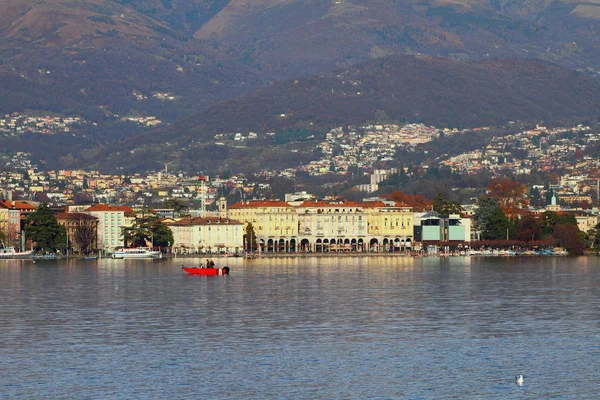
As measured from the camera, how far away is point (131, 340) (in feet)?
178

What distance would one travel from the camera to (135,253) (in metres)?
153

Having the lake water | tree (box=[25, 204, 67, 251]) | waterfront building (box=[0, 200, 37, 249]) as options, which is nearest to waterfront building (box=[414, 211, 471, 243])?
waterfront building (box=[0, 200, 37, 249])

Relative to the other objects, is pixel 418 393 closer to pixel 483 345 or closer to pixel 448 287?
pixel 483 345

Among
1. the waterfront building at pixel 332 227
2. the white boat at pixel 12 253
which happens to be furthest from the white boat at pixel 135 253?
the waterfront building at pixel 332 227

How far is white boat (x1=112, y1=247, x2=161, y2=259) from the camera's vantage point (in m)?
152

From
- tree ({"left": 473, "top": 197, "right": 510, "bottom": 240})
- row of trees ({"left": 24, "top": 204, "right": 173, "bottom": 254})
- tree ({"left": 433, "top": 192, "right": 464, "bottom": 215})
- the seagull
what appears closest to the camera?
the seagull

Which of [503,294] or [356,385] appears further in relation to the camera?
[503,294]

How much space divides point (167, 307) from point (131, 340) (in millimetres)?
15250

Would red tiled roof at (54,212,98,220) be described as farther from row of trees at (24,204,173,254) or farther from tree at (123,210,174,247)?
tree at (123,210,174,247)

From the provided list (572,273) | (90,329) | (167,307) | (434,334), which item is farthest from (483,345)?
(572,273)

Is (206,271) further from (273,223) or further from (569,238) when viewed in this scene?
(273,223)

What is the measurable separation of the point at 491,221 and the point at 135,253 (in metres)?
45.4

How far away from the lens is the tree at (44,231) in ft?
498

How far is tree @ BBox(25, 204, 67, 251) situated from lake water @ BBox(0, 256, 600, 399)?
207ft
